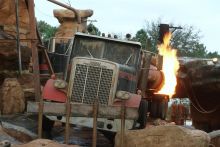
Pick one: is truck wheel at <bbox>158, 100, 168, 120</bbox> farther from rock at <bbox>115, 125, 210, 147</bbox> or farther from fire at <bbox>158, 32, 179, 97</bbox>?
rock at <bbox>115, 125, 210, 147</bbox>

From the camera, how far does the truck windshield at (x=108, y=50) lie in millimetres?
14703

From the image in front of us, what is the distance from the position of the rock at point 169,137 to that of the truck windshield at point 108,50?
3529mm

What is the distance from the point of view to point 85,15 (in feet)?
117

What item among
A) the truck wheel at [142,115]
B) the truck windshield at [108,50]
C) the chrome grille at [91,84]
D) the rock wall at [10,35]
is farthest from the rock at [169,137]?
the rock wall at [10,35]

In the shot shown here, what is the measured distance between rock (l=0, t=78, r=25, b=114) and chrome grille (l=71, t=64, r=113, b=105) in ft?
11.8

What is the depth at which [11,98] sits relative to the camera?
16.7 metres

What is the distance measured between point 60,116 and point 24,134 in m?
1.33

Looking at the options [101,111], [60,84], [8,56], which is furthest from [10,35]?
[101,111]

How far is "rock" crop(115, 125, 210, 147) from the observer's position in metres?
11.0

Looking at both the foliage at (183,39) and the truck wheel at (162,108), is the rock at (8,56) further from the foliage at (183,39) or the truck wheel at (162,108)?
the foliage at (183,39)

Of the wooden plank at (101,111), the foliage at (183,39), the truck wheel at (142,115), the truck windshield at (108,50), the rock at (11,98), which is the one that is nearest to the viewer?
the wooden plank at (101,111)

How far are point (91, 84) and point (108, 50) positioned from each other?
1373mm

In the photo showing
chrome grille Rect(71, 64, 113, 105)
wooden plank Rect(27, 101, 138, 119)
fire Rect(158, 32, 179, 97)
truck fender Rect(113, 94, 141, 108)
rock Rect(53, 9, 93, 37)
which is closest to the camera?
wooden plank Rect(27, 101, 138, 119)

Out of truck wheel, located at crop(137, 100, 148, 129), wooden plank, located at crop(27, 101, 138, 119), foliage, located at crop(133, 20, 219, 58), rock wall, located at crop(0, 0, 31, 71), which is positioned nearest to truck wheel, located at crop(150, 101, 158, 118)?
rock wall, located at crop(0, 0, 31, 71)
